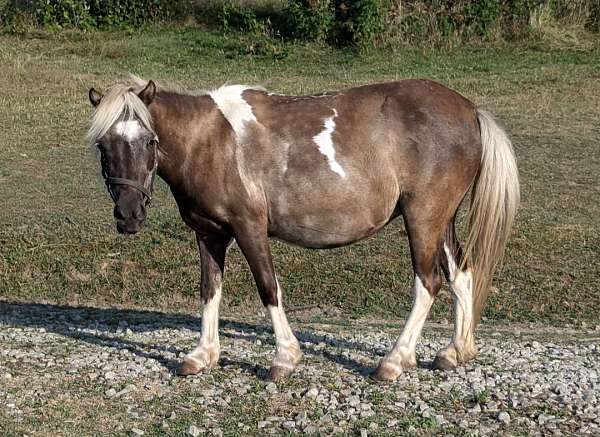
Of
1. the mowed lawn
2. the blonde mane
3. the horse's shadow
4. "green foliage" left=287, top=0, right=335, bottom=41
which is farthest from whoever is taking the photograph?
"green foliage" left=287, top=0, right=335, bottom=41

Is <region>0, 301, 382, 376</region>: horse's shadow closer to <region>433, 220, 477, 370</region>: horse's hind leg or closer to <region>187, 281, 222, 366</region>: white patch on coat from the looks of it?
<region>187, 281, 222, 366</region>: white patch on coat

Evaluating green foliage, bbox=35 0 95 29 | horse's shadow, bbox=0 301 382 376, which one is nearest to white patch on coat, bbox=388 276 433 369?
horse's shadow, bbox=0 301 382 376

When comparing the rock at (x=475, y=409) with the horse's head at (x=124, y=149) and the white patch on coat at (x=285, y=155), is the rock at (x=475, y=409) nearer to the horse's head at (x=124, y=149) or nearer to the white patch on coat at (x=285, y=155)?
the white patch on coat at (x=285, y=155)

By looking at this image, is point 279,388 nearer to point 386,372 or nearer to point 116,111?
point 386,372

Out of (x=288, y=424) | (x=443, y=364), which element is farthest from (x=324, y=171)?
(x=288, y=424)

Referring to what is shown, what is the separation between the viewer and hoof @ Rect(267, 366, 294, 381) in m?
7.95

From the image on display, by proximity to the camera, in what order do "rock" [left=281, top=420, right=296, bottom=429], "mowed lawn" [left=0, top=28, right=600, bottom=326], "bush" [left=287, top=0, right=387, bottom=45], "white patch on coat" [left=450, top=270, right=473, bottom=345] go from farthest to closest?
1. "bush" [left=287, top=0, right=387, bottom=45]
2. "mowed lawn" [left=0, top=28, right=600, bottom=326]
3. "white patch on coat" [left=450, top=270, right=473, bottom=345]
4. "rock" [left=281, top=420, right=296, bottom=429]

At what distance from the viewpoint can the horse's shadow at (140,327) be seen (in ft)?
28.4

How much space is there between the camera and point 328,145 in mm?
8164

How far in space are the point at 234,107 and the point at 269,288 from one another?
54.6 inches

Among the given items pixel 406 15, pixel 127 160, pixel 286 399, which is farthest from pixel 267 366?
pixel 406 15

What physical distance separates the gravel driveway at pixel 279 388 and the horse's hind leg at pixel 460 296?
19cm

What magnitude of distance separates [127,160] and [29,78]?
46.6ft

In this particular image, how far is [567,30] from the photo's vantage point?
2378 cm
